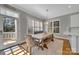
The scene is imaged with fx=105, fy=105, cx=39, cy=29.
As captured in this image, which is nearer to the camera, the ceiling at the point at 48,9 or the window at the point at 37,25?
the ceiling at the point at 48,9

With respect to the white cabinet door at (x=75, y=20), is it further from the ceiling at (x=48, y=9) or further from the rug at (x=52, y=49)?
the rug at (x=52, y=49)

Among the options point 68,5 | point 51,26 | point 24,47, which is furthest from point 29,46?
point 68,5

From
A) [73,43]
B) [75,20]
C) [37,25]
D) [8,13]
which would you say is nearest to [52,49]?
[73,43]

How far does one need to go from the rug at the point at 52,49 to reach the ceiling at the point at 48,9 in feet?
1.50

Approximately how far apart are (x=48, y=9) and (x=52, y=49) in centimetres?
67

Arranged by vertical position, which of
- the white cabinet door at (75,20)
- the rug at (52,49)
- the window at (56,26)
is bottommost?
the rug at (52,49)

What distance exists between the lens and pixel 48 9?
5.74ft

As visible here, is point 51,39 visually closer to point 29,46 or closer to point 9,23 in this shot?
point 29,46

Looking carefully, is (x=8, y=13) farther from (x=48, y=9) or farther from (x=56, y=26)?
(x=56, y=26)

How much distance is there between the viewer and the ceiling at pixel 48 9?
169cm

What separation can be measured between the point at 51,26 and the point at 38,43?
0.36m

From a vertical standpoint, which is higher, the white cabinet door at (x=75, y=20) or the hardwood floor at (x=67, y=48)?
the white cabinet door at (x=75, y=20)

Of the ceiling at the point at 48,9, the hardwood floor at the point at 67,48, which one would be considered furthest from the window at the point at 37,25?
the hardwood floor at the point at 67,48

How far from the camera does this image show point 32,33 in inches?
70.9
